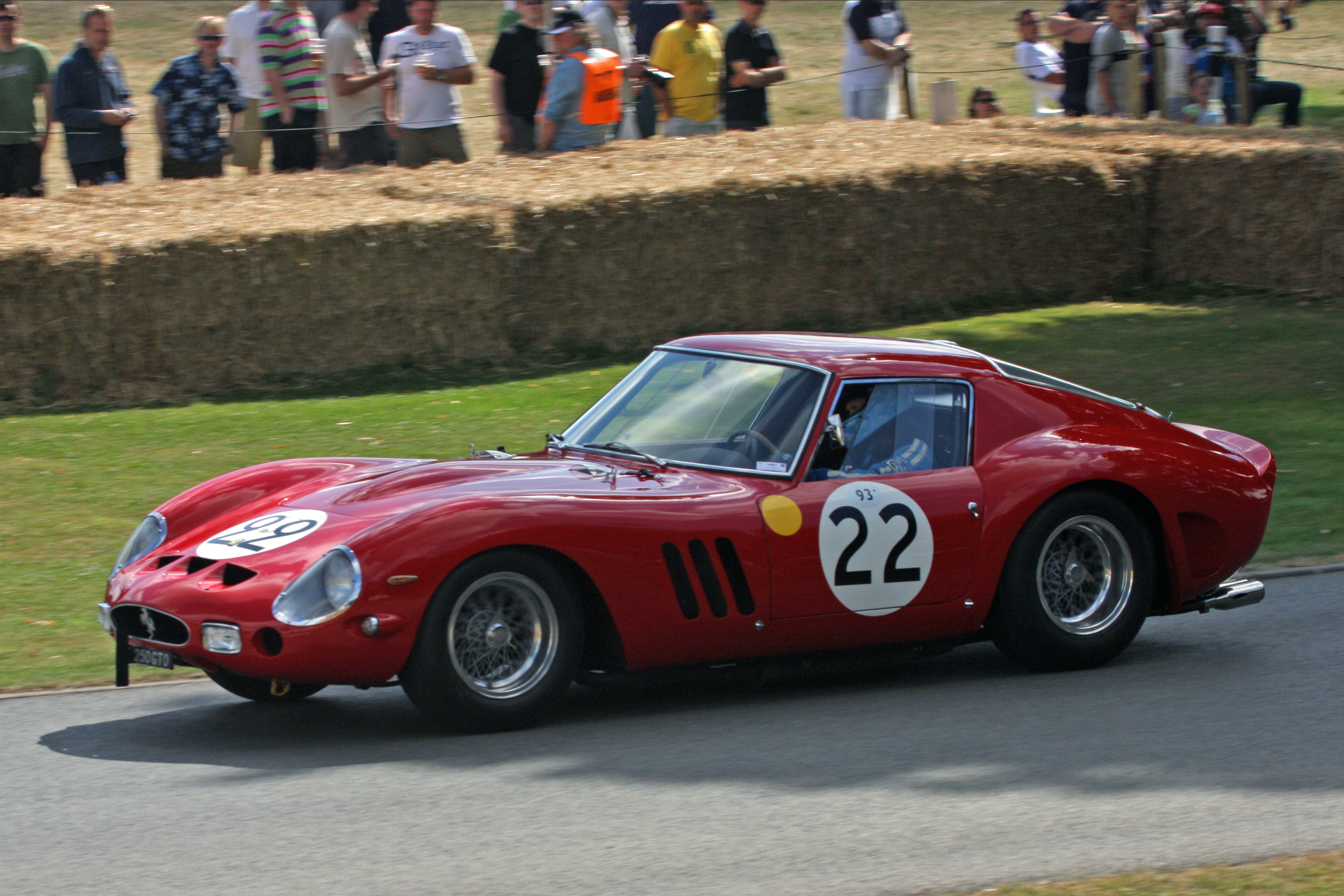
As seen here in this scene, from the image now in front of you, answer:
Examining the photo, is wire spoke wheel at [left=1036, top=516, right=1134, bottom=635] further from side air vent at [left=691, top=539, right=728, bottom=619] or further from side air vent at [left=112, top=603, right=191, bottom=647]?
side air vent at [left=112, top=603, right=191, bottom=647]

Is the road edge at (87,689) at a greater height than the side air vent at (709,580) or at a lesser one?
lesser

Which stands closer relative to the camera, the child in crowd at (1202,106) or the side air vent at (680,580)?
the side air vent at (680,580)

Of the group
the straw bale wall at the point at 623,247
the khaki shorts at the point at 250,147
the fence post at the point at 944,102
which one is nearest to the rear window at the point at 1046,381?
the straw bale wall at the point at 623,247

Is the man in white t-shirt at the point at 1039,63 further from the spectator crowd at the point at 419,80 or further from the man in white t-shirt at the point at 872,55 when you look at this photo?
the man in white t-shirt at the point at 872,55

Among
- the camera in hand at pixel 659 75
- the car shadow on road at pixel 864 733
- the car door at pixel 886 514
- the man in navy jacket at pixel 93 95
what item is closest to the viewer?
the car shadow on road at pixel 864 733

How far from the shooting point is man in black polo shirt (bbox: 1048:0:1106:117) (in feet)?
54.4

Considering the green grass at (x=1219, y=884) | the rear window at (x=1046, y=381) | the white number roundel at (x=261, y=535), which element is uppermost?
the rear window at (x=1046, y=381)

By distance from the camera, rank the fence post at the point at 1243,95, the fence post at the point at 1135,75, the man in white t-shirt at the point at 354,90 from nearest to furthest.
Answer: the man in white t-shirt at the point at 354,90 < the fence post at the point at 1135,75 < the fence post at the point at 1243,95

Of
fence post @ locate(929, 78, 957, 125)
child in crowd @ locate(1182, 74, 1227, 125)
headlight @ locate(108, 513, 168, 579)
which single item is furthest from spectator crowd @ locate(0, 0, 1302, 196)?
headlight @ locate(108, 513, 168, 579)

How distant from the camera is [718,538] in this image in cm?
592

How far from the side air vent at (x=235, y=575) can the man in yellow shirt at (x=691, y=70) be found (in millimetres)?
9782

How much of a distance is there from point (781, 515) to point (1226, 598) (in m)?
2.18

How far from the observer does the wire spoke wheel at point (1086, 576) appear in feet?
21.7

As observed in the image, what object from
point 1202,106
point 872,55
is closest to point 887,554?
point 872,55
